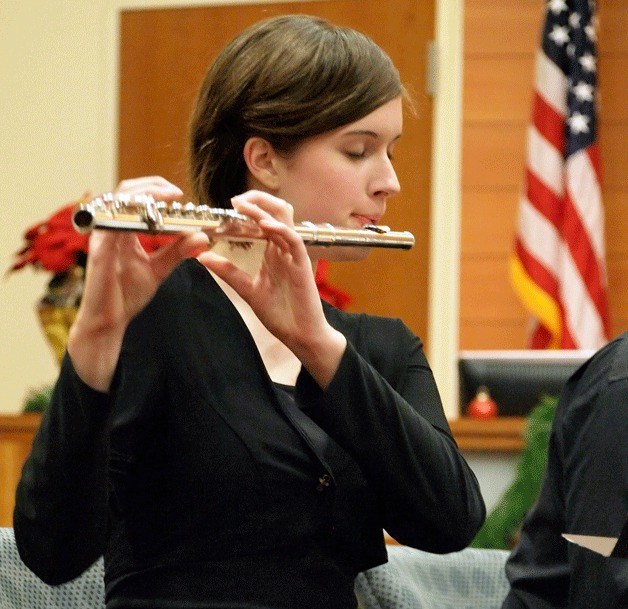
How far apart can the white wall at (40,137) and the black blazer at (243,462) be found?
3.11 meters

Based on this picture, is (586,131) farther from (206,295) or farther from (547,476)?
(206,295)

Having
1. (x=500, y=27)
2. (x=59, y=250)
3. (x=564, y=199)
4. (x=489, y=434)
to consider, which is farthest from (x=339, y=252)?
(x=500, y=27)

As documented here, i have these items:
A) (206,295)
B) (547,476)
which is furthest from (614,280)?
(206,295)

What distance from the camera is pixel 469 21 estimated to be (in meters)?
4.03

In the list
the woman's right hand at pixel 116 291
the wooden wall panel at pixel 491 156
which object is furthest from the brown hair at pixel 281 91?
the wooden wall panel at pixel 491 156

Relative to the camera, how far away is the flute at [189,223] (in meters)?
0.99

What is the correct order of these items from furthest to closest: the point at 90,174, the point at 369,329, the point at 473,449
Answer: the point at 90,174
the point at 473,449
the point at 369,329

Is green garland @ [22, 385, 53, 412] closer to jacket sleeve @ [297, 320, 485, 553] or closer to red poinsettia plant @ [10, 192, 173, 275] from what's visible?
red poinsettia plant @ [10, 192, 173, 275]

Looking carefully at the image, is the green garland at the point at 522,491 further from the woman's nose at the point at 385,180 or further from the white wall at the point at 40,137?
the white wall at the point at 40,137

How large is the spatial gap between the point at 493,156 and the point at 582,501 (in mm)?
2881

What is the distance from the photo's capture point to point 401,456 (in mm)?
1168

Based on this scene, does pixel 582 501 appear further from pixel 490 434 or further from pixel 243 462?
pixel 490 434

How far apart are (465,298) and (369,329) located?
2.70m

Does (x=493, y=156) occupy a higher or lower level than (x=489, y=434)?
higher
